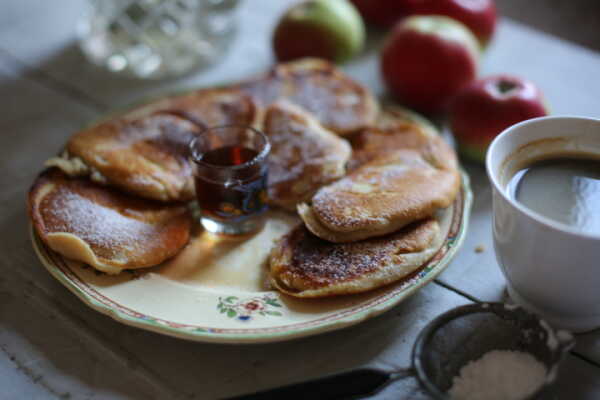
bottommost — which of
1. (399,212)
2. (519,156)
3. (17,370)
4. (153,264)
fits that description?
(17,370)

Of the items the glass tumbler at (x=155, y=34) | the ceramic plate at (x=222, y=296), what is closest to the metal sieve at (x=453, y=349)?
the ceramic plate at (x=222, y=296)

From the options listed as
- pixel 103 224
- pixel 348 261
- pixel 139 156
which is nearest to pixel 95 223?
pixel 103 224

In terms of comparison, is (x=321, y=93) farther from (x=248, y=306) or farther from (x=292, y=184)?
(x=248, y=306)

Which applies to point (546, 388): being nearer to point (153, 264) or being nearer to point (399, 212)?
point (399, 212)

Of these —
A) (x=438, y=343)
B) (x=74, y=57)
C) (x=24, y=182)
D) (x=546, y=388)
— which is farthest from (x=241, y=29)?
(x=546, y=388)

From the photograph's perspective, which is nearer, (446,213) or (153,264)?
(153,264)

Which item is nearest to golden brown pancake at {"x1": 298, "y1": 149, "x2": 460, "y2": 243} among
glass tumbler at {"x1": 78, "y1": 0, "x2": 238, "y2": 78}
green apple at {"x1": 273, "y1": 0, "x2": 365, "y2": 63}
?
green apple at {"x1": 273, "y1": 0, "x2": 365, "y2": 63}
